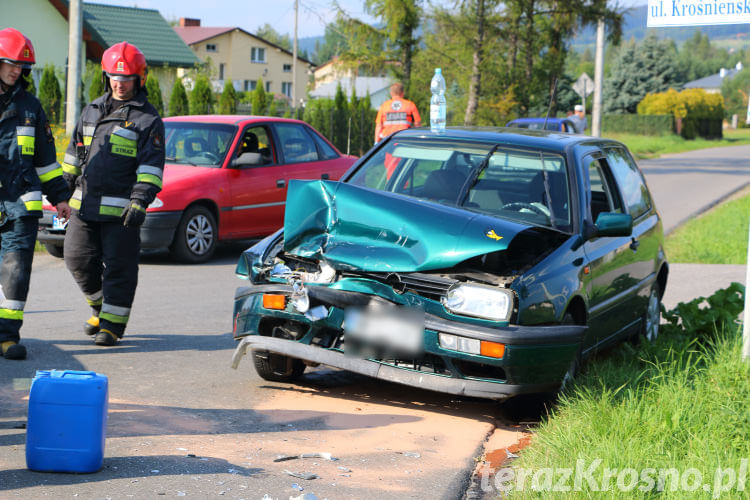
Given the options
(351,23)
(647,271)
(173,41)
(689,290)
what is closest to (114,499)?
(647,271)

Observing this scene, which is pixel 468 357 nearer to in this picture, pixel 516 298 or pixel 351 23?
pixel 516 298

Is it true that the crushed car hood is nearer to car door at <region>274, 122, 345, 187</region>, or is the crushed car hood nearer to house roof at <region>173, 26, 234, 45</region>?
car door at <region>274, 122, 345, 187</region>

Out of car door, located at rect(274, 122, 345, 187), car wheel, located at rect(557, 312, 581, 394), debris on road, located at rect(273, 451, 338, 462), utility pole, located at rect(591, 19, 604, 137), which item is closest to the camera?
debris on road, located at rect(273, 451, 338, 462)

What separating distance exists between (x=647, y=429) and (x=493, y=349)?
0.85 metres

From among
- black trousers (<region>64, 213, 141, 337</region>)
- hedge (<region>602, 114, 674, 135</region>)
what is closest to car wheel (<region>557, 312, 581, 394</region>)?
black trousers (<region>64, 213, 141, 337</region>)

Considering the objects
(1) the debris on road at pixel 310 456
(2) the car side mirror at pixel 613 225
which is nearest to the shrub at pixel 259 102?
(2) the car side mirror at pixel 613 225

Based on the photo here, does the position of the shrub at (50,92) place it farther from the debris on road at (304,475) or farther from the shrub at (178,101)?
the debris on road at (304,475)

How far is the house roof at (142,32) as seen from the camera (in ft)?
116

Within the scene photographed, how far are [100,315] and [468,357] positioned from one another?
298 cm

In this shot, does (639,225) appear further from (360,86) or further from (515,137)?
(360,86)

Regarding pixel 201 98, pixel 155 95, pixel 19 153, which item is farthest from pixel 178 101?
pixel 19 153

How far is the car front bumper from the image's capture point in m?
5.03

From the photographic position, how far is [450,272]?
5.26m

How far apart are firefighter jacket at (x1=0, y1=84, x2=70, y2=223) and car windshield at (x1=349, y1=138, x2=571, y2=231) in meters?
2.05
